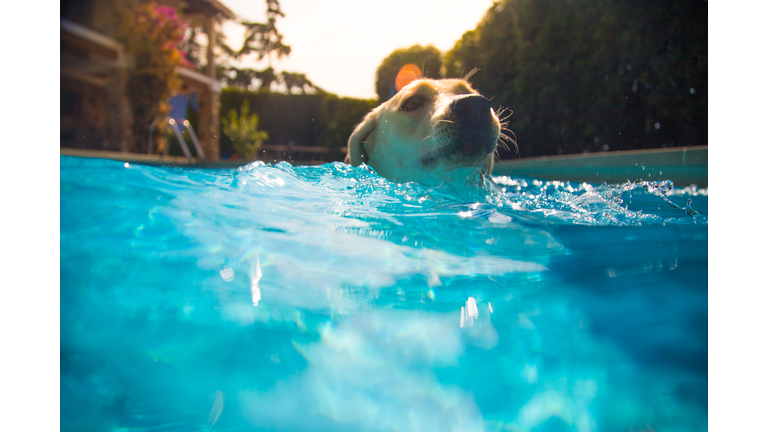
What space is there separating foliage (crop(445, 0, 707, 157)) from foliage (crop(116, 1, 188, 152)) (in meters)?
7.36

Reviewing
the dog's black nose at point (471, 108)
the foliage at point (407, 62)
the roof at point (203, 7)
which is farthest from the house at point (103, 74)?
the dog's black nose at point (471, 108)

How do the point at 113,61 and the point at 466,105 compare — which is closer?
the point at 466,105

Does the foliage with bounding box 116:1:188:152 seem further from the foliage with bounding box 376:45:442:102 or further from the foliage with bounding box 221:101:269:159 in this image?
the foliage with bounding box 376:45:442:102

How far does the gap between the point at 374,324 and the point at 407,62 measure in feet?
12.1

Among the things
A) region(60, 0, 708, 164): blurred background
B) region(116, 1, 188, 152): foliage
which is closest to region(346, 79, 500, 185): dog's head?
region(60, 0, 708, 164): blurred background

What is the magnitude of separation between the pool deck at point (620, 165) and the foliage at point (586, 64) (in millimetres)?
287

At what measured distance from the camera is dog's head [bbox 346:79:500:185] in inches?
97.0

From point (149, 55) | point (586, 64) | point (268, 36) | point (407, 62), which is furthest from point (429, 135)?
point (149, 55)

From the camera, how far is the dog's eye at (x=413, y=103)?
9.64 ft

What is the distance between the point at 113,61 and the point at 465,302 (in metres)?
10.1

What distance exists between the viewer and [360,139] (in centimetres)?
351

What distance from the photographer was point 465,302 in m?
1.30
